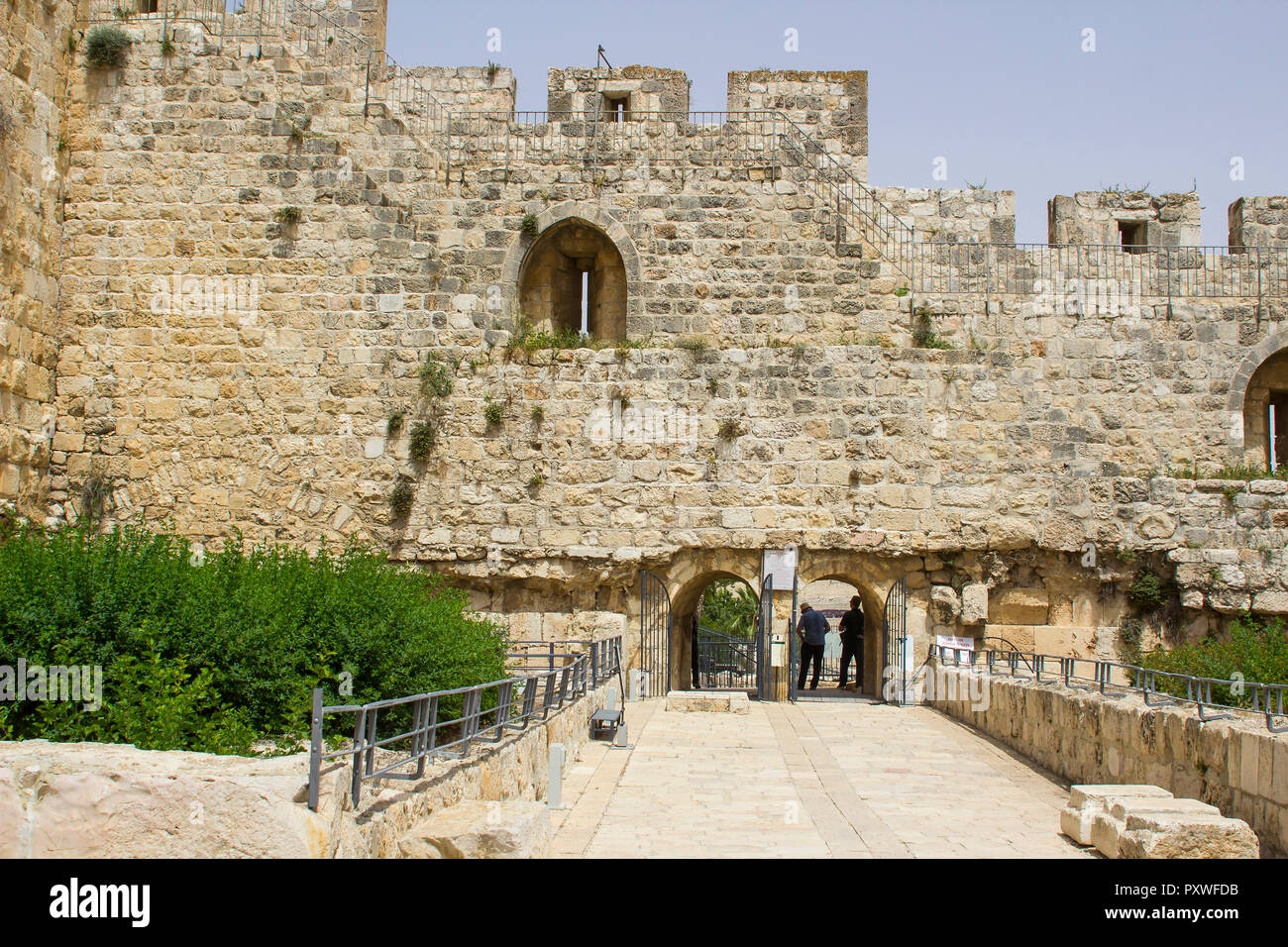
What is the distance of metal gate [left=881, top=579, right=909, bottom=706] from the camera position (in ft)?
43.3

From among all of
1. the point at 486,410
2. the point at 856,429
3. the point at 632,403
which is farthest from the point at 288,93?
the point at 856,429

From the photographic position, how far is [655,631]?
13.7m

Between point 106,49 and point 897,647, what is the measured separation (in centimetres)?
1192

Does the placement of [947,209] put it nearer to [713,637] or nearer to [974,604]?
[974,604]

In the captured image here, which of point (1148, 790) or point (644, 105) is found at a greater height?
point (644, 105)

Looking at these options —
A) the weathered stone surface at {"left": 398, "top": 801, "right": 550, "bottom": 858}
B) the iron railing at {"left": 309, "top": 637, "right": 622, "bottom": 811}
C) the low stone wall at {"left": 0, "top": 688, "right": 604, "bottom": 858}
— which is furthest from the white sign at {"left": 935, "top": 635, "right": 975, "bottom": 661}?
the low stone wall at {"left": 0, "top": 688, "right": 604, "bottom": 858}

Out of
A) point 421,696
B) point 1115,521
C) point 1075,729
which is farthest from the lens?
point 1115,521

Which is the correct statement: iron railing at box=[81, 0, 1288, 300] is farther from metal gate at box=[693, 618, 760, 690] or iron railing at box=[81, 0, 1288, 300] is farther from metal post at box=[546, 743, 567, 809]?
metal post at box=[546, 743, 567, 809]

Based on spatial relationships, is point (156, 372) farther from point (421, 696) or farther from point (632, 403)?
point (421, 696)

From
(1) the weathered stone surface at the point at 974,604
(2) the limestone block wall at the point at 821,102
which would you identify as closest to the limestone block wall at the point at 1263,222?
(2) the limestone block wall at the point at 821,102

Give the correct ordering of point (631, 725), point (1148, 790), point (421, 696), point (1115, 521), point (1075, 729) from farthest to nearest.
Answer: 1. point (1115, 521)
2. point (631, 725)
3. point (1075, 729)
4. point (1148, 790)
5. point (421, 696)

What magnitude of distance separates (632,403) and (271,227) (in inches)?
192

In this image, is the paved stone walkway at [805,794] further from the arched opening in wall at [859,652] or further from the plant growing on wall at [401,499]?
the plant growing on wall at [401,499]

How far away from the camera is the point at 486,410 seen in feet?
44.6
